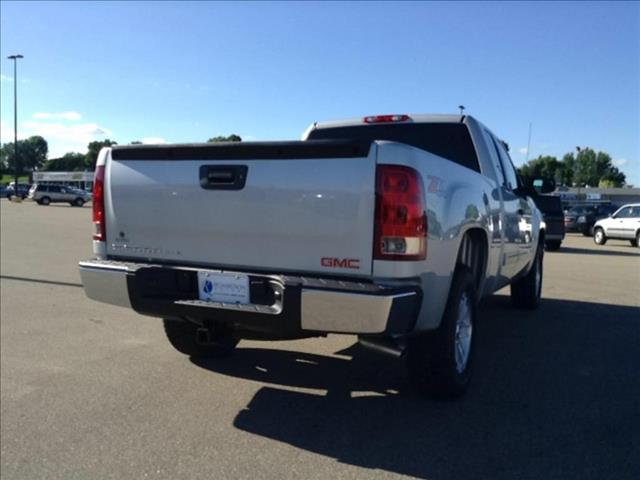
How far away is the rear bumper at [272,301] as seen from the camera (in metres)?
3.31

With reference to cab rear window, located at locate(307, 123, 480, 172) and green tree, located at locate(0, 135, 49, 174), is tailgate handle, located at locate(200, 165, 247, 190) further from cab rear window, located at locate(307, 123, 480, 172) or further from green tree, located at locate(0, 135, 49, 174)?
green tree, located at locate(0, 135, 49, 174)

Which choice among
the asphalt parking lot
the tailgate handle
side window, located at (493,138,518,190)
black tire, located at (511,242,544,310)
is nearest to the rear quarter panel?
the asphalt parking lot

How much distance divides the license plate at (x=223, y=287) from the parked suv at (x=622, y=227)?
728 inches

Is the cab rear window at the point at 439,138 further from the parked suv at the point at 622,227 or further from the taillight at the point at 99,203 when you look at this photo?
the parked suv at the point at 622,227

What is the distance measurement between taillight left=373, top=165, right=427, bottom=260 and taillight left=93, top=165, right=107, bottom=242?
6.47 ft

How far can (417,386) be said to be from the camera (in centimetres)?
418

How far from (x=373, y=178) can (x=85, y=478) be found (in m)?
2.23

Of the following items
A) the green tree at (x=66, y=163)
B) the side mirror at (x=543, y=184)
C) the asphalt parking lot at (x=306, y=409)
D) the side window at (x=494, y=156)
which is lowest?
the asphalt parking lot at (x=306, y=409)

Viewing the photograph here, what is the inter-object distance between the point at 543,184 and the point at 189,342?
4.41 m

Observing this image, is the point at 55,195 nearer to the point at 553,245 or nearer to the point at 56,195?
the point at 56,195

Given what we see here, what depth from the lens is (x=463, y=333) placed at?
14.6ft

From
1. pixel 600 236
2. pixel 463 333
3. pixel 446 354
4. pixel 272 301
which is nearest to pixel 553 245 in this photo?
pixel 600 236

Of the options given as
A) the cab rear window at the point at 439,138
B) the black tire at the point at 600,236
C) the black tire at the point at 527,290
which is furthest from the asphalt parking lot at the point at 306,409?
the black tire at the point at 600,236

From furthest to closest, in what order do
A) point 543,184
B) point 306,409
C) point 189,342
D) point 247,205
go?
point 543,184 < point 189,342 < point 306,409 < point 247,205
